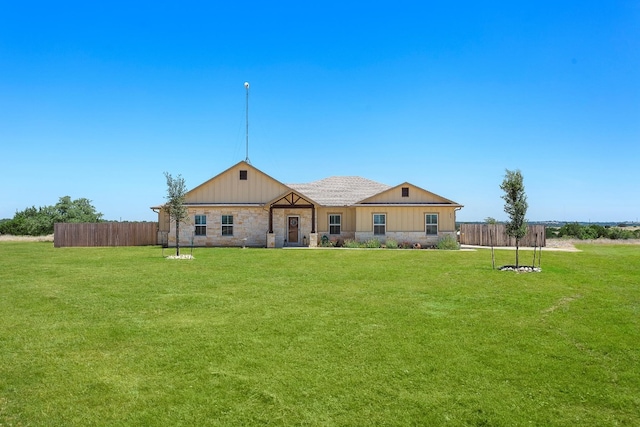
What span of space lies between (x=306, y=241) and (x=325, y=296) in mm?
18925

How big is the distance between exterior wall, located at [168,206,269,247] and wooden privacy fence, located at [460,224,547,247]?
16.5 meters

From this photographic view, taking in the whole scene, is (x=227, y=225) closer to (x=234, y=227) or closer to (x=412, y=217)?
(x=234, y=227)

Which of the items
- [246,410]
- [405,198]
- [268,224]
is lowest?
[246,410]

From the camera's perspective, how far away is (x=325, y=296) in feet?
36.3

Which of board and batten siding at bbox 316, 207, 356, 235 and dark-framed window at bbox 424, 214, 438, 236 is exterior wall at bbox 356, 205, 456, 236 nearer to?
dark-framed window at bbox 424, 214, 438, 236

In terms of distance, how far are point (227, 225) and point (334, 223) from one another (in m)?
7.88

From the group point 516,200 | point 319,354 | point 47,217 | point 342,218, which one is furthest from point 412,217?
point 47,217

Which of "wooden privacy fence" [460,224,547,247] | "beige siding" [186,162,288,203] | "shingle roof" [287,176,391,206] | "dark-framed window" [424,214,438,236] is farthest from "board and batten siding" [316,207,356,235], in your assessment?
"wooden privacy fence" [460,224,547,247]

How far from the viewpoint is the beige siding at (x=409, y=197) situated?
29.6 meters

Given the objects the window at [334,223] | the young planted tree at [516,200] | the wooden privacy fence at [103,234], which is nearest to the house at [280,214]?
the window at [334,223]

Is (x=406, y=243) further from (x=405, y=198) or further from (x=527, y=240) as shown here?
(x=527, y=240)

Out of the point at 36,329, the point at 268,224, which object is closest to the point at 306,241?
the point at 268,224

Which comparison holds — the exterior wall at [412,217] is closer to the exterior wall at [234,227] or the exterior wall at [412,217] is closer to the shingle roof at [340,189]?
the shingle roof at [340,189]

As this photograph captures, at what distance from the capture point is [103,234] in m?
30.6
